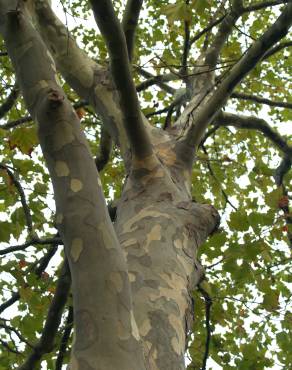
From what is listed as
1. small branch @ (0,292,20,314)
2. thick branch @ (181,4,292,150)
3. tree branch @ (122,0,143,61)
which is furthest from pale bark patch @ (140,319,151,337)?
small branch @ (0,292,20,314)

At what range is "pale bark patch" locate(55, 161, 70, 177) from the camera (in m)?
1.31

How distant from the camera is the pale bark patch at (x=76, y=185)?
127cm

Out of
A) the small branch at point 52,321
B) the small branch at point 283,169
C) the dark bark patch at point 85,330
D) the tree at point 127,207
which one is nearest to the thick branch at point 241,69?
the tree at point 127,207

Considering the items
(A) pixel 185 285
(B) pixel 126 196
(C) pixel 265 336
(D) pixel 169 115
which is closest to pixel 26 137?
(B) pixel 126 196

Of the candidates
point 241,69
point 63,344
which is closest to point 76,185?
point 241,69

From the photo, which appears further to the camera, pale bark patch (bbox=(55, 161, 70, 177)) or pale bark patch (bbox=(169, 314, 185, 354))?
pale bark patch (bbox=(169, 314, 185, 354))

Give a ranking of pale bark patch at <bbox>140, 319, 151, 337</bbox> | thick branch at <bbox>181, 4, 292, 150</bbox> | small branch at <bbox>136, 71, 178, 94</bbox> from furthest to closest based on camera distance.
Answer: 1. small branch at <bbox>136, 71, 178, 94</bbox>
2. thick branch at <bbox>181, 4, 292, 150</bbox>
3. pale bark patch at <bbox>140, 319, 151, 337</bbox>

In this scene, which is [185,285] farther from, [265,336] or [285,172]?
[265,336]

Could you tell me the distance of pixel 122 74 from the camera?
1.99 metres

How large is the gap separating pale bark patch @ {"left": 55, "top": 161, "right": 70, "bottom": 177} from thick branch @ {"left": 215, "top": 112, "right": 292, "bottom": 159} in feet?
10.6

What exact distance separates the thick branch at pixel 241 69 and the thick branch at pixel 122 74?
50 cm

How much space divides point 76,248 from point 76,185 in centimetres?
19

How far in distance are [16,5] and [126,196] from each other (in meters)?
1.27

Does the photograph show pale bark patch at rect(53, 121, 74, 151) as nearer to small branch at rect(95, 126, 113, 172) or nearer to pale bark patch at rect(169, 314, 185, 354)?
pale bark patch at rect(169, 314, 185, 354)
